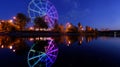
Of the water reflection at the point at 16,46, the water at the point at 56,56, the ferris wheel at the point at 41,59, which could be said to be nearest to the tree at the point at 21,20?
the water reflection at the point at 16,46

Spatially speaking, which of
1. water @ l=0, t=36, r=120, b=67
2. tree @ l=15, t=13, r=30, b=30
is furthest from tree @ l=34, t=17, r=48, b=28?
water @ l=0, t=36, r=120, b=67

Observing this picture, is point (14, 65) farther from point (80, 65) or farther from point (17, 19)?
point (17, 19)

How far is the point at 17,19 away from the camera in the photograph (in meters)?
94.7

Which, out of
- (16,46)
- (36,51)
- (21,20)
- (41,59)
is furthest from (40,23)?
(41,59)

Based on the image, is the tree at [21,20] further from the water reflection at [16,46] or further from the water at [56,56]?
the water at [56,56]

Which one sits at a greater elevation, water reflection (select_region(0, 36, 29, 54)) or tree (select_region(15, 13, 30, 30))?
tree (select_region(15, 13, 30, 30))

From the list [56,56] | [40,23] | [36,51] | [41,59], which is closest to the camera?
[41,59]

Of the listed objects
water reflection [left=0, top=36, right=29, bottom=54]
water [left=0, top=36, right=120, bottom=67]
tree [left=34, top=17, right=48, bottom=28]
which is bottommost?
water [left=0, top=36, right=120, bottom=67]

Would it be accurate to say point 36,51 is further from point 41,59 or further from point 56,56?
point 41,59

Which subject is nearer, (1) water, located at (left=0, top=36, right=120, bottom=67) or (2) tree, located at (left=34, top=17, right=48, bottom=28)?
(1) water, located at (left=0, top=36, right=120, bottom=67)

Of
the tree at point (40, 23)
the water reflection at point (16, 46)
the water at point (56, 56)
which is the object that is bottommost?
the water at point (56, 56)

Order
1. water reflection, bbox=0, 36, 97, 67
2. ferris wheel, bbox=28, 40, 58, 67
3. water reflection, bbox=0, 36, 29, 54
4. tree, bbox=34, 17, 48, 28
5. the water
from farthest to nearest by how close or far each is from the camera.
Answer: tree, bbox=34, 17, 48, 28 < water reflection, bbox=0, 36, 29, 54 < water reflection, bbox=0, 36, 97, 67 < ferris wheel, bbox=28, 40, 58, 67 < the water

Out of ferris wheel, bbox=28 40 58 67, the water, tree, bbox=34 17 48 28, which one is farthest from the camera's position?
tree, bbox=34 17 48 28

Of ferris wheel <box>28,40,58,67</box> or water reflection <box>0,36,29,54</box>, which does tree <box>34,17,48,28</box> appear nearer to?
water reflection <box>0,36,29,54</box>
